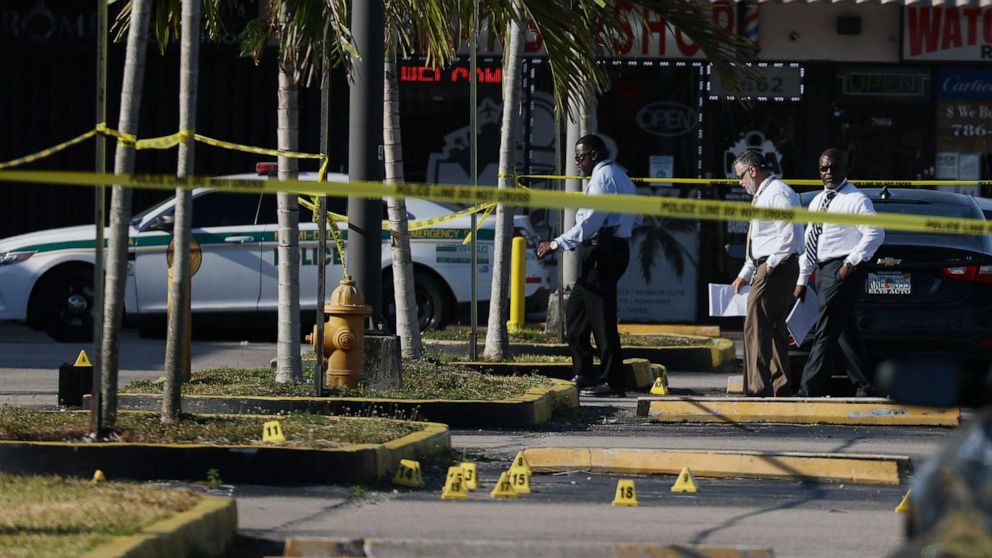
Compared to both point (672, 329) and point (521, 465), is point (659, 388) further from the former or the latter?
point (672, 329)

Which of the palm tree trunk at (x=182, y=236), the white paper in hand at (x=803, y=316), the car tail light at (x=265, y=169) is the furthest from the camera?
the car tail light at (x=265, y=169)

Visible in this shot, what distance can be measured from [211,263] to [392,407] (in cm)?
626

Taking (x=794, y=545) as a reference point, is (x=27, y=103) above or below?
above

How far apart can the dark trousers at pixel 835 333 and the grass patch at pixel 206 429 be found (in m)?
3.56

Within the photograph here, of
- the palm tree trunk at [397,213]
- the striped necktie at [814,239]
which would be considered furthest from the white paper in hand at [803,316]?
the palm tree trunk at [397,213]

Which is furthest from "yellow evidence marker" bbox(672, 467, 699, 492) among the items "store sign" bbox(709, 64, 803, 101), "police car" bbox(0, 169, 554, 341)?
"store sign" bbox(709, 64, 803, 101)

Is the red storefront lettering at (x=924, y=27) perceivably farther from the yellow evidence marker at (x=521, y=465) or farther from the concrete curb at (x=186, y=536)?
the concrete curb at (x=186, y=536)

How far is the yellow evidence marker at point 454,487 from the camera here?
7680 millimetres

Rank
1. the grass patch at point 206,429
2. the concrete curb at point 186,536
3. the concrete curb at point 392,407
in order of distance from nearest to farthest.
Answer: the concrete curb at point 186,536, the grass patch at point 206,429, the concrete curb at point 392,407

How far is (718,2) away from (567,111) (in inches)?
260

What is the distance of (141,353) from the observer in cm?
1554

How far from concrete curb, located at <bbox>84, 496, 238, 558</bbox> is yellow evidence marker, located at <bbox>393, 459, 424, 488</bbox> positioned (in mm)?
1503

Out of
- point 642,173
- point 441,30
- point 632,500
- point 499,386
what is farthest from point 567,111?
point 642,173

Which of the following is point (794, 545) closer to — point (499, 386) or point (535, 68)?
point (499, 386)
